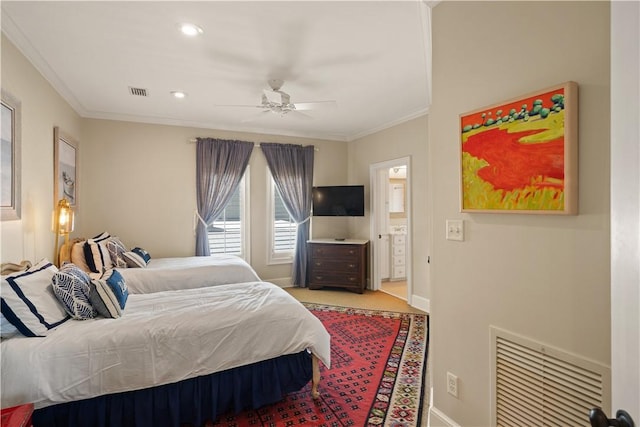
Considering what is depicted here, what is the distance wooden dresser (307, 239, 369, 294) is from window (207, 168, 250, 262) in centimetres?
110

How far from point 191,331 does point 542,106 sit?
2235mm

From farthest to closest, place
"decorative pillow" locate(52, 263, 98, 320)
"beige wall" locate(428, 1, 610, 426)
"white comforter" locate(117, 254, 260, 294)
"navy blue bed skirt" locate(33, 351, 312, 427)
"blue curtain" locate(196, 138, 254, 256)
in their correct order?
"blue curtain" locate(196, 138, 254, 256) → "white comforter" locate(117, 254, 260, 294) → "decorative pillow" locate(52, 263, 98, 320) → "navy blue bed skirt" locate(33, 351, 312, 427) → "beige wall" locate(428, 1, 610, 426)

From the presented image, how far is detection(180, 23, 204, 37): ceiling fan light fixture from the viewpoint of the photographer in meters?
2.23

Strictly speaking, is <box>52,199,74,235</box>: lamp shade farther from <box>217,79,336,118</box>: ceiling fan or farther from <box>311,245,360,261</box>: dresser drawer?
<box>311,245,360,261</box>: dresser drawer

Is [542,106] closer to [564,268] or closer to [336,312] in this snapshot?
[564,268]

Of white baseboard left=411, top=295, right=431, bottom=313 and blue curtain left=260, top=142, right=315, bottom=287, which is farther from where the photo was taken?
blue curtain left=260, top=142, right=315, bottom=287

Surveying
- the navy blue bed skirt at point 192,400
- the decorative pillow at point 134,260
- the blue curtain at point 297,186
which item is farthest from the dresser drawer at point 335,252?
the navy blue bed skirt at point 192,400

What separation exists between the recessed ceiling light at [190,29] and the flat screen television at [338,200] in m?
3.39

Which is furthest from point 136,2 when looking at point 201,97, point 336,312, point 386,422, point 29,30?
point 336,312

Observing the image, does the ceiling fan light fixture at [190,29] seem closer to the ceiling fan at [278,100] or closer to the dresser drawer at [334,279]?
the ceiling fan at [278,100]

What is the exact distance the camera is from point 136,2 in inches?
78.5

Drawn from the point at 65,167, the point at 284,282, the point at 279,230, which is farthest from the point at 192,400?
the point at 279,230

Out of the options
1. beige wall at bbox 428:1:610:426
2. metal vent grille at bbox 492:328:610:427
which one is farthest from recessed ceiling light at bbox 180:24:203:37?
metal vent grille at bbox 492:328:610:427

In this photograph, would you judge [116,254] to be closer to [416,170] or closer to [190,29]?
[190,29]
